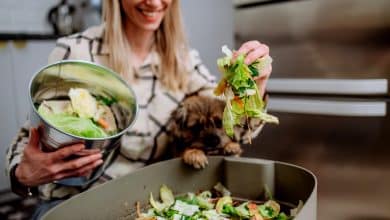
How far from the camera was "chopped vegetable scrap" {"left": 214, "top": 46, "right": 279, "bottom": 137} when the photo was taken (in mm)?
600

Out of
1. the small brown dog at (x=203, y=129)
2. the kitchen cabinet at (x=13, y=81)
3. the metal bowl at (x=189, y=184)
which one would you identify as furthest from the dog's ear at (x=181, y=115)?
the kitchen cabinet at (x=13, y=81)

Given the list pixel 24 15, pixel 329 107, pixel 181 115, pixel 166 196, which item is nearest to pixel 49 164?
pixel 166 196

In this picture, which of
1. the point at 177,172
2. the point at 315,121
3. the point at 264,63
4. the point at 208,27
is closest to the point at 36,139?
the point at 177,172

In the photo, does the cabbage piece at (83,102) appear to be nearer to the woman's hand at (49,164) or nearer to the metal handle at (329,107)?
the woman's hand at (49,164)

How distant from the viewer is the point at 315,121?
4.34 ft

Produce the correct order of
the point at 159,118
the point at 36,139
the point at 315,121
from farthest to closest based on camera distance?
the point at 315,121, the point at 159,118, the point at 36,139

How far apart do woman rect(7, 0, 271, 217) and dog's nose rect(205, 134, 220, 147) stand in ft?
0.40

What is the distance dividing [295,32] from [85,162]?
0.91 meters

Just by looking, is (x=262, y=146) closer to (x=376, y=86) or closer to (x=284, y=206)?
(x=376, y=86)

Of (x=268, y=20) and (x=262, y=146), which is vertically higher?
(x=268, y=20)

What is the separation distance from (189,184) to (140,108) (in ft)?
0.83

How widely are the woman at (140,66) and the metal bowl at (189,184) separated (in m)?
0.17

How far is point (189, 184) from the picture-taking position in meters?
0.78

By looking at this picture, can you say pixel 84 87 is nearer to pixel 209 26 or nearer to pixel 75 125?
pixel 75 125
